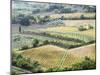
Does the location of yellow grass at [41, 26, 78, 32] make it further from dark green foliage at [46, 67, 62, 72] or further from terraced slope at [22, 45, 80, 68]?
dark green foliage at [46, 67, 62, 72]

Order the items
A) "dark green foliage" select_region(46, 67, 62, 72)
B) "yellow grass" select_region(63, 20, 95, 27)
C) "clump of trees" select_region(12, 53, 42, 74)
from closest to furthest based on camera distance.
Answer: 1. "clump of trees" select_region(12, 53, 42, 74)
2. "dark green foliage" select_region(46, 67, 62, 72)
3. "yellow grass" select_region(63, 20, 95, 27)

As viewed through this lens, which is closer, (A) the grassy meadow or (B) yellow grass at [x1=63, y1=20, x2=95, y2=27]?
(A) the grassy meadow

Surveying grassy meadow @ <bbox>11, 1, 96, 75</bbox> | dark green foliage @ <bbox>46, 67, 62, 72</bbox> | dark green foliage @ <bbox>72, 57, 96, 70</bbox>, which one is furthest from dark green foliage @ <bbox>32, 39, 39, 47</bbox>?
dark green foliage @ <bbox>72, 57, 96, 70</bbox>

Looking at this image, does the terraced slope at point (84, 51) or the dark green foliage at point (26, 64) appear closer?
the dark green foliage at point (26, 64)

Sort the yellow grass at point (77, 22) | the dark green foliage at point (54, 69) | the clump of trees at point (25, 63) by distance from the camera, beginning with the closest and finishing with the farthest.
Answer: the clump of trees at point (25, 63), the dark green foliage at point (54, 69), the yellow grass at point (77, 22)

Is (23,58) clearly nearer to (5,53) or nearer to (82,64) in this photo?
(5,53)

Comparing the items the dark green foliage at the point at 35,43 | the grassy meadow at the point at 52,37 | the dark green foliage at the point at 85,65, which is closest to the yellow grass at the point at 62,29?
the grassy meadow at the point at 52,37

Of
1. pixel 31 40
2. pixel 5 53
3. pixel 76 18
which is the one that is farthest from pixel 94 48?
pixel 5 53

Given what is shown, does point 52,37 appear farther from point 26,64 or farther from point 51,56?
point 26,64

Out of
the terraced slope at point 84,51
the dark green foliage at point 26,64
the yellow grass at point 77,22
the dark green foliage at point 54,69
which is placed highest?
the yellow grass at point 77,22

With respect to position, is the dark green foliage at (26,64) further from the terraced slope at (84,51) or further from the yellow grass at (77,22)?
the yellow grass at (77,22)

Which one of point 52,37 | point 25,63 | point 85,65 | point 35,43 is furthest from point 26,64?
point 85,65
